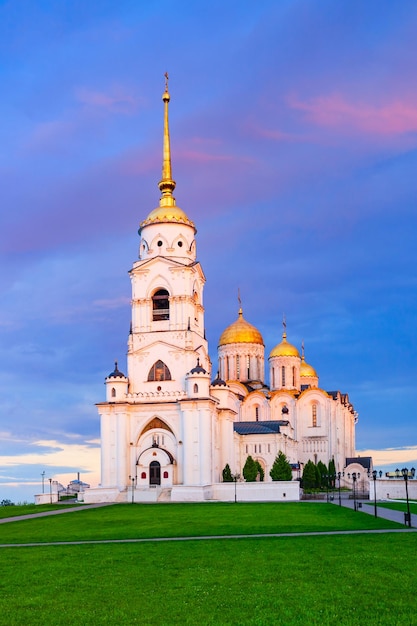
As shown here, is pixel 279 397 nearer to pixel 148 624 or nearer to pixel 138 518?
pixel 138 518

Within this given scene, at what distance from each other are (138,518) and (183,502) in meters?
19.4

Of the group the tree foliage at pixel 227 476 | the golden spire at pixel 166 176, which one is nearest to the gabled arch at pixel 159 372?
the tree foliage at pixel 227 476

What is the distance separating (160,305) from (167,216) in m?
8.55

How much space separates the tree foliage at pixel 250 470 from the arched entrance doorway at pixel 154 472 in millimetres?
9925

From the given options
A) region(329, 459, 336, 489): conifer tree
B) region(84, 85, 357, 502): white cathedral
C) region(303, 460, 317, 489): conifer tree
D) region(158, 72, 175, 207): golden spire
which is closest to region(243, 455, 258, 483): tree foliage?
region(84, 85, 357, 502): white cathedral

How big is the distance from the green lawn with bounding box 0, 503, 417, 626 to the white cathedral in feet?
128

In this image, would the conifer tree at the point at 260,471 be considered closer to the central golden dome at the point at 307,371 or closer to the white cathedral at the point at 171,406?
the white cathedral at the point at 171,406

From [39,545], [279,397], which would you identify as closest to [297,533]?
[39,545]

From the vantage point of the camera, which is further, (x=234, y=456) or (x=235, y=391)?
(x=235, y=391)

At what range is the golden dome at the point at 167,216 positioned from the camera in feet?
243

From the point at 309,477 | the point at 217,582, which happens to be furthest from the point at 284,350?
the point at 217,582

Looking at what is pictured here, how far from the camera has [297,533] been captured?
29.2 m

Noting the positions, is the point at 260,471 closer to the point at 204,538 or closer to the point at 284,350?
the point at 284,350

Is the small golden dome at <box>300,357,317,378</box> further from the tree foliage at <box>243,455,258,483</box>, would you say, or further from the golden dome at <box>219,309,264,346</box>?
the tree foliage at <box>243,455,258,483</box>
